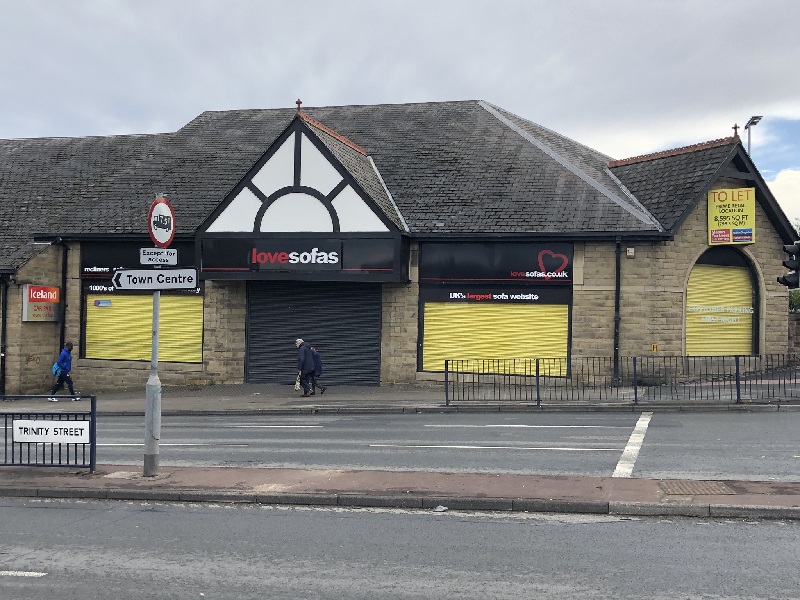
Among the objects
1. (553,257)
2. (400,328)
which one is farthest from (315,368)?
(553,257)

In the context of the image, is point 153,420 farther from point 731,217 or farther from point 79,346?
point 731,217

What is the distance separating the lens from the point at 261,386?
2378 centimetres

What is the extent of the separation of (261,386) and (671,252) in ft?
41.7

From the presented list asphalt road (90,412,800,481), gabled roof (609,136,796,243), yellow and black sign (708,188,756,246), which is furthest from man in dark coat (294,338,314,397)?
yellow and black sign (708,188,756,246)

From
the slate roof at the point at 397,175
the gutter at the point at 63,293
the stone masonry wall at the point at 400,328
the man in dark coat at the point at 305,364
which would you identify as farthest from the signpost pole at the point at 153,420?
the gutter at the point at 63,293

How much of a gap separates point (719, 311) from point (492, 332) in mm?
6651

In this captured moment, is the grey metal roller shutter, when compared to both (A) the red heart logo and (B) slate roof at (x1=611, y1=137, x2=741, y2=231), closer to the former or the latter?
(A) the red heart logo

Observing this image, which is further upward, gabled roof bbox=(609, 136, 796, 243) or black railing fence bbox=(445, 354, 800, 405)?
gabled roof bbox=(609, 136, 796, 243)

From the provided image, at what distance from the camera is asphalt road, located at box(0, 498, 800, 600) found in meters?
6.21

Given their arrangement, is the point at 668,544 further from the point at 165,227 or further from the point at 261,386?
the point at 261,386

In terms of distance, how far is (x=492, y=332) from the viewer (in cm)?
2256

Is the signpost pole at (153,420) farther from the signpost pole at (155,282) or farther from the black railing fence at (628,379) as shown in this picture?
the black railing fence at (628,379)

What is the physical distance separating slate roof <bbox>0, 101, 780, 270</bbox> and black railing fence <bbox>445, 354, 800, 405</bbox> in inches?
144

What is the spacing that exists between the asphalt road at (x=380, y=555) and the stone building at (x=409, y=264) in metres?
13.2
